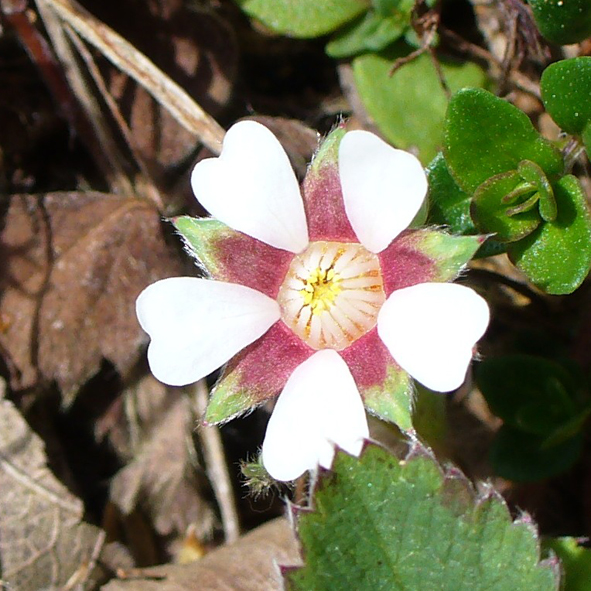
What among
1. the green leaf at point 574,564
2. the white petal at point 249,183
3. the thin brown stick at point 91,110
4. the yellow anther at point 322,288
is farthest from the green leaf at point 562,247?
the thin brown stick at point 91,110

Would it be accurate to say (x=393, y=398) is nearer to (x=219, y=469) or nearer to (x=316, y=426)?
(x=316, y=426)

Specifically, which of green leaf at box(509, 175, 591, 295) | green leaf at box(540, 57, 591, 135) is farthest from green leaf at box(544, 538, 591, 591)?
green leaf at box(540, 57, 591, 135)

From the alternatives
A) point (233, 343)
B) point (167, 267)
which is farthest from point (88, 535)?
point (233, 343)

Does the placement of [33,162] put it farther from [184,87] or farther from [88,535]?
[88,535]

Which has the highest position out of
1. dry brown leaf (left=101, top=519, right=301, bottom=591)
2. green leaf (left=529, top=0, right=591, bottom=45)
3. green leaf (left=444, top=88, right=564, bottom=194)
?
green leaf (left=529, top=0, right=591, bottom=45)

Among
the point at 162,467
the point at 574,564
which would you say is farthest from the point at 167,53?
the point at 574,564

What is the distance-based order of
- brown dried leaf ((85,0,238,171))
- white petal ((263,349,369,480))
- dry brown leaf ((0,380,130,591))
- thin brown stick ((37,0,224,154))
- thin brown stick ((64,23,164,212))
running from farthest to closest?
brown dried leaf ((85,0,238,171)), thin brown stick ((64,23,164,212)), thin brown stick ((37,0,224,154)), dry brown leaf ((0,380,130,591)), white petal ((263,349,369,480))

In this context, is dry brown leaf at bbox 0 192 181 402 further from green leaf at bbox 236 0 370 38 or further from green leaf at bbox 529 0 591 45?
green leaf at bbox 529 0 591 45
